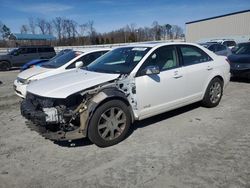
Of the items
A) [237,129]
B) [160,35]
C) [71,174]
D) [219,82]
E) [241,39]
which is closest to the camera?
[71,174]

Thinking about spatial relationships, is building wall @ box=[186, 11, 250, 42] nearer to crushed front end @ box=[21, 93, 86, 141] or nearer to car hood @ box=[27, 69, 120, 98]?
car hood @ box=[27, 69, 120, 98]

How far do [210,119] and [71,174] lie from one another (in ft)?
10.8

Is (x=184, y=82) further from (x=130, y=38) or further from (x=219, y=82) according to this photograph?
(x=130, y=38)

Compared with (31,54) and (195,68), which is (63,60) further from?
(31,54)

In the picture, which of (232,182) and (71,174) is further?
(71,174)

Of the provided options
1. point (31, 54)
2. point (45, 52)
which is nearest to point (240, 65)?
point (45, 52)

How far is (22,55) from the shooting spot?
64.7 feet

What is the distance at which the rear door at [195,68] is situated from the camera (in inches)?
218

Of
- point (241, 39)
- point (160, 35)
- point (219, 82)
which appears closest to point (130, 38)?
point (160, 35)

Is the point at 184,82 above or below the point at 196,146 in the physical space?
above

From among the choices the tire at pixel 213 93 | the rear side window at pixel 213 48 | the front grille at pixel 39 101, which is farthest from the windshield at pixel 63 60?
the rear side window at pixel 213 48

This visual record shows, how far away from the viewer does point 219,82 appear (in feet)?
21.0

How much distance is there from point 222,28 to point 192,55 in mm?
38191

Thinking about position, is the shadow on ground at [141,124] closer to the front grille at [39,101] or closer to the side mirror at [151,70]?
the front grille at [39,101]
